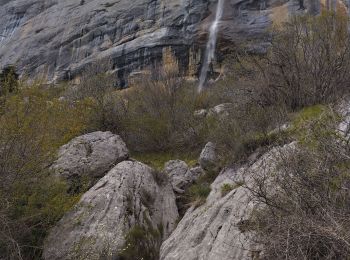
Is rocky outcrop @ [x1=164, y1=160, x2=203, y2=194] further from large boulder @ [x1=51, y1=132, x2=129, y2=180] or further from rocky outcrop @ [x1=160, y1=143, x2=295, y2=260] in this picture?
rocky outcrop @ [x1=160, y1=143, x2=295, y2=260]

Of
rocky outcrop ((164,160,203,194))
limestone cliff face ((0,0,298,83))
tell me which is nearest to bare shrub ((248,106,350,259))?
rocky outcrop ((164,160,203,194))

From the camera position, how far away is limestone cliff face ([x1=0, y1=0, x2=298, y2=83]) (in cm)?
2923

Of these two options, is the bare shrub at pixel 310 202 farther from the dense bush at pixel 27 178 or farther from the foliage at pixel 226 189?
the dense bush at pixel 27 178

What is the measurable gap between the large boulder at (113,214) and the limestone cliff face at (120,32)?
19.2 meters

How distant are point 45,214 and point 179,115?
8.60 meters

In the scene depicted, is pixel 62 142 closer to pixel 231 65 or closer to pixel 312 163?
pixel 312 163

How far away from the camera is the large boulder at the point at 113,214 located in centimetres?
720

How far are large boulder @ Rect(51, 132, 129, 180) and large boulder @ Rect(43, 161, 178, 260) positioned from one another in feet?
1.70

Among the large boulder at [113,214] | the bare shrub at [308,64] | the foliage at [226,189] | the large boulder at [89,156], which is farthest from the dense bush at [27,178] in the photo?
the bare shrub at [308,64]

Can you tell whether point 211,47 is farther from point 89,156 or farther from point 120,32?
point 89,156

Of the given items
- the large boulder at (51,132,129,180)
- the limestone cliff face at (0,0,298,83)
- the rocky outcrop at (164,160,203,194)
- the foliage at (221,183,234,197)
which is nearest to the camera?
the foliage at (221,183,234,197)

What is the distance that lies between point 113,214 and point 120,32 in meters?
26.7

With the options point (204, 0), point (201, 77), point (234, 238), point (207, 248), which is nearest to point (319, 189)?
point (234, 238)

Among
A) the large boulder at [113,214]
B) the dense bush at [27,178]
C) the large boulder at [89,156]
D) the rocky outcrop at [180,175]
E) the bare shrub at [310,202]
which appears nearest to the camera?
the bare shrub at [310,202]
